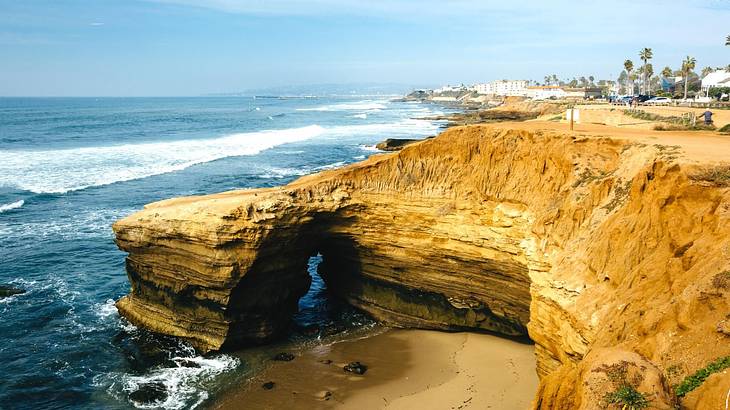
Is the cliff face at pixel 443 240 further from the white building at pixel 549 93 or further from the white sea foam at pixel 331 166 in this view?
the white building at pixel 549 93

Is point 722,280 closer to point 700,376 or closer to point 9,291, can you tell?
point 700,376

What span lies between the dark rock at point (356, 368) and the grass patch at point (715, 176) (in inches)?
412

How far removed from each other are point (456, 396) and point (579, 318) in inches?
215

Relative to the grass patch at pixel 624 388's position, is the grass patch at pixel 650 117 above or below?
above

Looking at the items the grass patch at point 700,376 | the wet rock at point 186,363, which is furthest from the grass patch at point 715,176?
the wet rock at point 186,363

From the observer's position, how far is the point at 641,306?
30.2 ft

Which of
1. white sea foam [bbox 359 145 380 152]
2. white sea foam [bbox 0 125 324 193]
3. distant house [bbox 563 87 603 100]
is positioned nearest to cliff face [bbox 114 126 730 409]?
white sea foam [bbox 0 125 324 193]

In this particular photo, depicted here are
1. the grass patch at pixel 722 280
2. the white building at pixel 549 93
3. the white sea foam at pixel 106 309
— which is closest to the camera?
the grass patch at pixel 722 280

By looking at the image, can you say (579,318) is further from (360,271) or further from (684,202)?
(360,271)

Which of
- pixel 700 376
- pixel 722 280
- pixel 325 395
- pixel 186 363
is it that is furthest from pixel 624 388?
pixel 186 363

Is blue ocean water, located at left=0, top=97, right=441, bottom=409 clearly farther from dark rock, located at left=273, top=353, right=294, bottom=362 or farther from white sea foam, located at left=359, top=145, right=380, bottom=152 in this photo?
dark rock, located at left=273, top=353, right=294, bottom=362

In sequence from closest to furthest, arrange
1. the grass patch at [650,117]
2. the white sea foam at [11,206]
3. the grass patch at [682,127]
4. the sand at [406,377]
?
the sand at [406,377]
the grass patch at [682,127]
the grass patch at [650,117]
the white sea foam at [11,206]

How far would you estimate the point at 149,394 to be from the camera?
625 inches

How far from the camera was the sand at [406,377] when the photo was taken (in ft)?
50.1
